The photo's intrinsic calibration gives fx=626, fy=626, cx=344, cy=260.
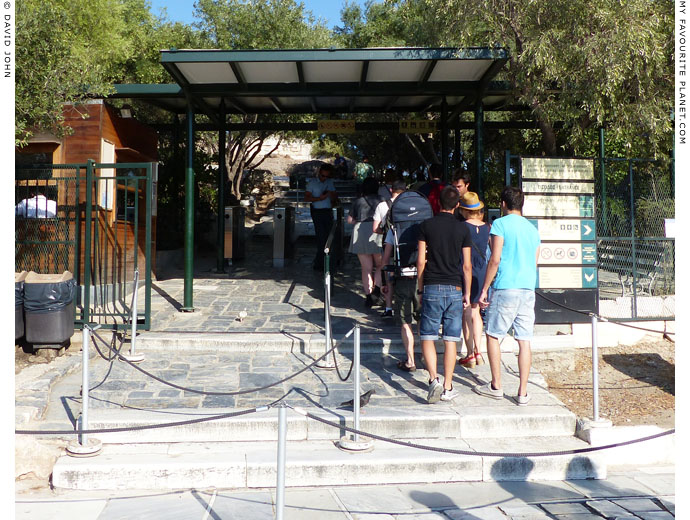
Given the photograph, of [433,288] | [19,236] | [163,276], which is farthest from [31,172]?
[433,288]

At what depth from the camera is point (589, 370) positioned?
757cm

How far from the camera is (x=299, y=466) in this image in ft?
16.0

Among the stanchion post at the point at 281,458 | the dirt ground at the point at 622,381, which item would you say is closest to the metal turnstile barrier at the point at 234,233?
the dirt ground at the point at 622,381

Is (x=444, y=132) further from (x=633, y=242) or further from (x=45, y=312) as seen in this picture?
(x=45, y=312)

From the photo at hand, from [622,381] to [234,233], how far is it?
8551 millimetres

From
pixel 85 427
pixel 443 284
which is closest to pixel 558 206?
pixel 443 284

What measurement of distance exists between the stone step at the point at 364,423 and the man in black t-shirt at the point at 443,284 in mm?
349

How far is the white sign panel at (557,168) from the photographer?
816 centimetres

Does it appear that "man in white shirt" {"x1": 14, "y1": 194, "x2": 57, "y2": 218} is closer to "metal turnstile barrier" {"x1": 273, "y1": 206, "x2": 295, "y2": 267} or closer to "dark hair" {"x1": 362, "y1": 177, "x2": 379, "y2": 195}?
"dark hair" {"x1": 362, "y1": 177, "x2": 379, "y2": 195}

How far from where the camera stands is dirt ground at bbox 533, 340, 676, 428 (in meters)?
6.49

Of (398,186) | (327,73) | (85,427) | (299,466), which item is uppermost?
(327,73)

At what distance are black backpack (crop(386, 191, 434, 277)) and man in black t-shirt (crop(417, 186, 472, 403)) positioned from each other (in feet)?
2.06

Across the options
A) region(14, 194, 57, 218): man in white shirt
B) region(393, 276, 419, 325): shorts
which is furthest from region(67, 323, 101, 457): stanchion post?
region(14, 194, 57, 218): man in white shirt
